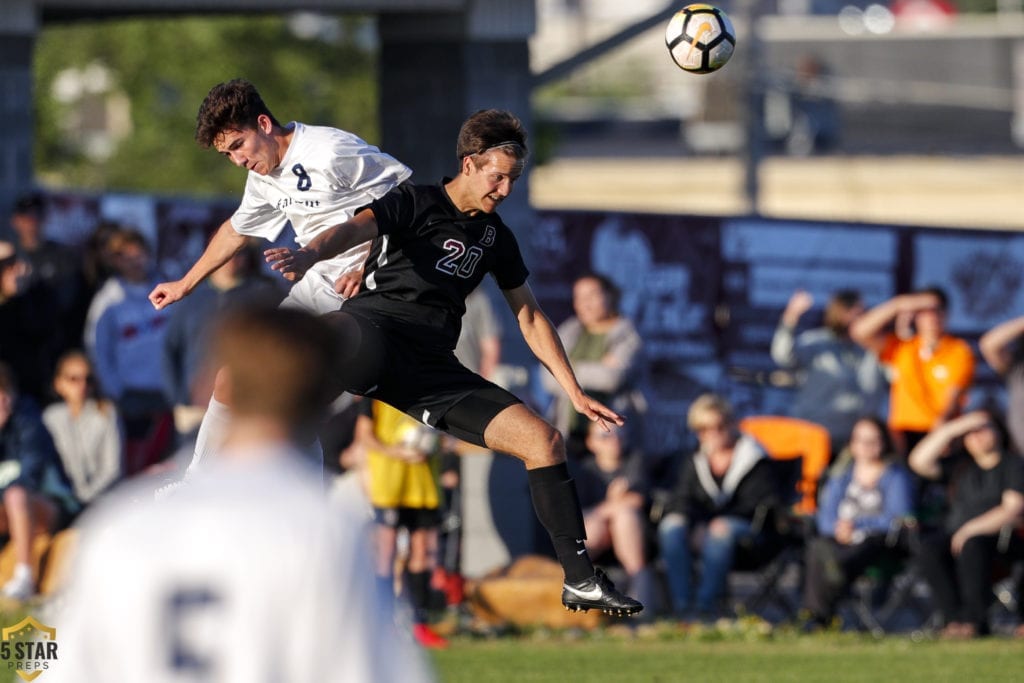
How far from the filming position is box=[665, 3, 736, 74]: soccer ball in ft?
26.5

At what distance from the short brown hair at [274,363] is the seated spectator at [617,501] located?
7894mm

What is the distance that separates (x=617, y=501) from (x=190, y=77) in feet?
79.2

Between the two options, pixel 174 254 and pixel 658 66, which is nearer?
pixel 174 254

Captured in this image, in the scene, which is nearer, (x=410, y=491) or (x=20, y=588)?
(x=20, y=588)

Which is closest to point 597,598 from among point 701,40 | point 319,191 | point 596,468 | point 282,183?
point 319,191

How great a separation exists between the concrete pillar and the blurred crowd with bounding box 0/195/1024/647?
0.24 meters

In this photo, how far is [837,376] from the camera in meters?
12.9

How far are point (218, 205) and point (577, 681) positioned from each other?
14.8ft

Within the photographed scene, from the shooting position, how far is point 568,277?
13.3 meters

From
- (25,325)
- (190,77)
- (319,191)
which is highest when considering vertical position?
(190,77)

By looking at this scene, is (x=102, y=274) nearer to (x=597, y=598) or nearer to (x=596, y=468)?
(x=596, y=468)

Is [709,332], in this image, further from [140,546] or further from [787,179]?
[787,179]

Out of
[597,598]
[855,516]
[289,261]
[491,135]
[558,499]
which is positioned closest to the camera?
[289,261]

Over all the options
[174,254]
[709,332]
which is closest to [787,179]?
[709,332]
